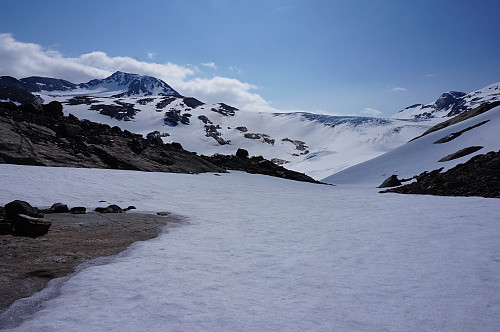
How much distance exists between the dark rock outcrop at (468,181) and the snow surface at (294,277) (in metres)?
3.87

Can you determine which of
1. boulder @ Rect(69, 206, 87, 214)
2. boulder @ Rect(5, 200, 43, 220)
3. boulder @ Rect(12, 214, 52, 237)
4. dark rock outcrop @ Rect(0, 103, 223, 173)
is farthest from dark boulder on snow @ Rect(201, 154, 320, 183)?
boulder @ Rect(12, 214, 52, 237)

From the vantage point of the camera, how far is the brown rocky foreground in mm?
4609

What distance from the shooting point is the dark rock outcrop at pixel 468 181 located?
48.2 ft

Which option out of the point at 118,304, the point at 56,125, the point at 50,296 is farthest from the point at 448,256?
the point at 56,125

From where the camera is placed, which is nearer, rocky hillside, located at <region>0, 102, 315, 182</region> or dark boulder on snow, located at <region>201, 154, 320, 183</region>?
rocky hillside, located at <region>0, 102, 315, 182</region>

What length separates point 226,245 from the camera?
25.0 ft

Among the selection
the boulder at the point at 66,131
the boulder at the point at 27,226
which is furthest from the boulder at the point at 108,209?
the boulder at the point at 66,131

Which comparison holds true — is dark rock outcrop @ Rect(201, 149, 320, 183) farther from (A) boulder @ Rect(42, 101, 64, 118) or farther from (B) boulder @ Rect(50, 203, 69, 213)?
(B) boulder @ Rect(50, 203, 69, 213)

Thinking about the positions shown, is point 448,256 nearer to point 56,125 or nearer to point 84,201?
point 84,201

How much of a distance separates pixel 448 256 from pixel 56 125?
82.9 ft

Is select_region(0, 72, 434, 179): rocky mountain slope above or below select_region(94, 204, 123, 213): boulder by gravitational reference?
above

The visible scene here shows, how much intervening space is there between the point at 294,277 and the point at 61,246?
17.0 feet

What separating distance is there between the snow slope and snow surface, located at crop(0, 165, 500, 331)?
15.4 m

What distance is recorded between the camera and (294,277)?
Answer: 17.9 ft
